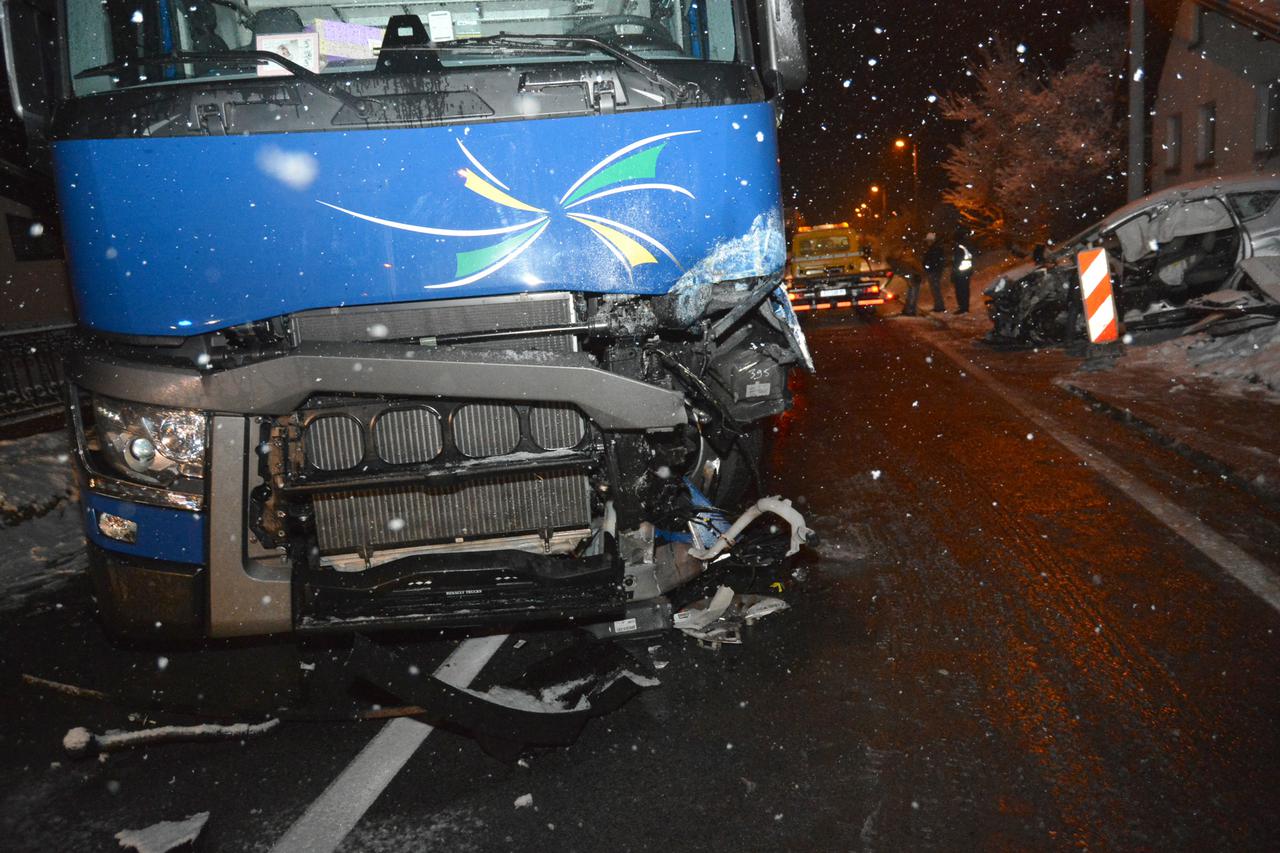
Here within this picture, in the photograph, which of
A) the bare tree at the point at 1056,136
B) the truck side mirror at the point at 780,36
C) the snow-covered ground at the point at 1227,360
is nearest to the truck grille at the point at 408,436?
the truck side mirror at the point at 780,36

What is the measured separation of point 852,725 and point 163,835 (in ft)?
7.61

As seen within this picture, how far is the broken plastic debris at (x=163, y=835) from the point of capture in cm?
302

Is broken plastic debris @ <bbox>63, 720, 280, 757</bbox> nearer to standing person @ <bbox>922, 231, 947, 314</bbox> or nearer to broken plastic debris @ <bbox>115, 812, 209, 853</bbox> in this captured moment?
broken plastic debris @ <bbox>115, 812, 209, 853</bbox>

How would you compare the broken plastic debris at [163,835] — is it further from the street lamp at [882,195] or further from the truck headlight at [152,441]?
the street lamp at [882,195]

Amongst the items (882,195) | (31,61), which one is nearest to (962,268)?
(31,61)

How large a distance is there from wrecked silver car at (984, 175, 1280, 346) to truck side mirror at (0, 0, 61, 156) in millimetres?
11186

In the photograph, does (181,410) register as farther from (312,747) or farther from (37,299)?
(37,299)

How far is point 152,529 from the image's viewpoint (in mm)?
3500

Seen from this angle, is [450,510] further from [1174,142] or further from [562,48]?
[1174,142]

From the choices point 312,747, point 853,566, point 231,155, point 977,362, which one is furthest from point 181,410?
point 977,362

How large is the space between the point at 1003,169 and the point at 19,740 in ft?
112

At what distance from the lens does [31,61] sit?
12.7ft

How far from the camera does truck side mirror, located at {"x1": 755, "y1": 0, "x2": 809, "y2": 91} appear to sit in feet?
13.8

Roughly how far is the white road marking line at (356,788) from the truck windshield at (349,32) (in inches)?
98.4
